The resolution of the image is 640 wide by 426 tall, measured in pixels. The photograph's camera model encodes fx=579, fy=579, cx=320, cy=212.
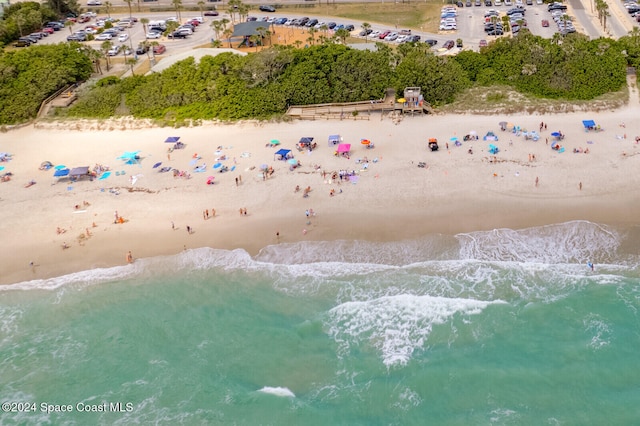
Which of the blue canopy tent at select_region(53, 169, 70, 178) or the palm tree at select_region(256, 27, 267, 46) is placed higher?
the palm tree at select_region(256, 27, 267, 46)

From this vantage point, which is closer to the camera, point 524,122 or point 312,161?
point 312,161

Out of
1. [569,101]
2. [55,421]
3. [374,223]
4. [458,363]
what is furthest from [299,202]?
[569,101]

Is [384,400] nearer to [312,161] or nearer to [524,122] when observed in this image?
[312,161]

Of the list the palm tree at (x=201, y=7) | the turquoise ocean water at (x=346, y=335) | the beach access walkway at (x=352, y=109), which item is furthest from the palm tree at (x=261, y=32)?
the turquoise ocean water at (x=346, y=335)

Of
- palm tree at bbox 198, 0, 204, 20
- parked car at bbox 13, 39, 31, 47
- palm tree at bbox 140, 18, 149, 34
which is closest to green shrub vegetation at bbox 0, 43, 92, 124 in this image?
parked car at bbox 13, 39, 31, 47

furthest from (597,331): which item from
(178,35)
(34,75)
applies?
(178,35)

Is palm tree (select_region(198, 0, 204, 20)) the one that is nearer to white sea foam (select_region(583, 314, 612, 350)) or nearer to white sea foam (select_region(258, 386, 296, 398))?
white sea foam (select_region(258, 386, 296, 398))

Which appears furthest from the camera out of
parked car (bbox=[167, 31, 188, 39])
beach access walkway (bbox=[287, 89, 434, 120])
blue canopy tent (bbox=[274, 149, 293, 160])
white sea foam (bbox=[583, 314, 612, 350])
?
parked car (bbox=[167, 31, 188, 39])

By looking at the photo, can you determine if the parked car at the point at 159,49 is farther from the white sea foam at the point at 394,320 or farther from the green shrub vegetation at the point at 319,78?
the white sea foam at the point at 394,320

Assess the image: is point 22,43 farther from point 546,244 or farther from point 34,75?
point 546,244
